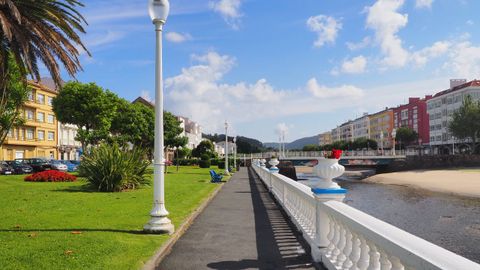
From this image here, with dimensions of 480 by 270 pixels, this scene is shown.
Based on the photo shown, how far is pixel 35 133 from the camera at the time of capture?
2601 inches

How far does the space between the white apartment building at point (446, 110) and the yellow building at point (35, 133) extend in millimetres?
70319

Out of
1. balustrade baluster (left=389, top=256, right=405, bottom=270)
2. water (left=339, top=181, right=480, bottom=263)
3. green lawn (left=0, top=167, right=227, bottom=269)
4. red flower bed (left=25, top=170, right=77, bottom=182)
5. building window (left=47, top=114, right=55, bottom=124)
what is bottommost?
water (left=339, top=181, right=480, bottom=263)

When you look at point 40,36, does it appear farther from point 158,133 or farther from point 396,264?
point 396,264

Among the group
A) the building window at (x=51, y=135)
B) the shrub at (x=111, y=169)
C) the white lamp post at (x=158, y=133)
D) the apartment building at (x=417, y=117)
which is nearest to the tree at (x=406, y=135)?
the apartment building at (x=417, y=117)

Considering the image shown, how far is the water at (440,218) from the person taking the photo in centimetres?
1595

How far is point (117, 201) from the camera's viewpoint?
13969 millimetres

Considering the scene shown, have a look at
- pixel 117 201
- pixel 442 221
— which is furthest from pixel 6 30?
pixel 442 221

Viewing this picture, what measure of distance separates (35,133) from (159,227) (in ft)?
212

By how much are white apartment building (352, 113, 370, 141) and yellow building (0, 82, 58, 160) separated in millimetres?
106180

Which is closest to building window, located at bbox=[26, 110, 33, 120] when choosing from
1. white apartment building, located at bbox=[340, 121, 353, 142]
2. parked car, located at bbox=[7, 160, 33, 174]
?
parked car, located at bbox=[7, 160, 33, 174]

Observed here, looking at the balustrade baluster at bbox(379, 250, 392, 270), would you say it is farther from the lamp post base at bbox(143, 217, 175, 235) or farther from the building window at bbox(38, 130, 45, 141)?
the building window at bbox(38, 130, 45, 141)

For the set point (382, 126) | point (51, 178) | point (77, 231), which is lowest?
point (77, 231)

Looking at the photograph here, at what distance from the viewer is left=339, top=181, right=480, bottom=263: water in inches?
628

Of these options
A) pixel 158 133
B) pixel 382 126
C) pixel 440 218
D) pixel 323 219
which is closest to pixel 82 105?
pixel 440 218
